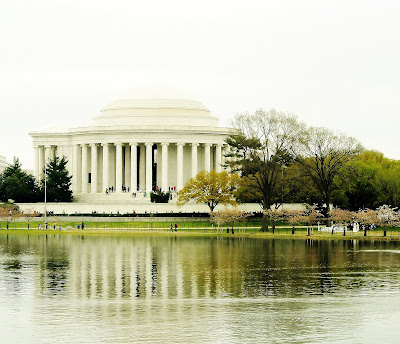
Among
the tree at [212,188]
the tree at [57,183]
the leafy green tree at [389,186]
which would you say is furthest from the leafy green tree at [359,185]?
the tree at [57,183]

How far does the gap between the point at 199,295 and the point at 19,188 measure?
101 m

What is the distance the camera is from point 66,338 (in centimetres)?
4212

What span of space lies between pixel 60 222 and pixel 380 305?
91136 mm

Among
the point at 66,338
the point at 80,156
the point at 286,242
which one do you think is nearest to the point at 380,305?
the point at 66,338

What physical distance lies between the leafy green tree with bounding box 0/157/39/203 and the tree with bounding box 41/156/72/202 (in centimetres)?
229

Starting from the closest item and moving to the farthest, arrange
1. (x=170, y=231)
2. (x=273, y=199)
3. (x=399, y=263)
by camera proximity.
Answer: (x=399, y=263) < (x=170, y=231) < (x=273, y=199)

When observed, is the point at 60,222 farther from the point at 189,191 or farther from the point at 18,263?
the point at 18,263

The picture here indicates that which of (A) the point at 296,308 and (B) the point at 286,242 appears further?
(B) the point at 286,242

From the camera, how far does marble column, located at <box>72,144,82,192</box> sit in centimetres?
17225

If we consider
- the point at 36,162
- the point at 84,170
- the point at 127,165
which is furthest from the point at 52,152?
the point at 127,165

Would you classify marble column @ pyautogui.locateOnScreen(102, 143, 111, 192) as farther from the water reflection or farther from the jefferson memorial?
the water reflection

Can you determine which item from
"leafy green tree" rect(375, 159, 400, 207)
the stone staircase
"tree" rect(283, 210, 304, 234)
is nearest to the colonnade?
the stone staircase

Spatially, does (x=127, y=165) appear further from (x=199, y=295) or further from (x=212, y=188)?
(x=199, y=295)

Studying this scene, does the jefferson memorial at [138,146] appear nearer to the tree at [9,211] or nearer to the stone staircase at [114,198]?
the stone staircase at [114,198]
